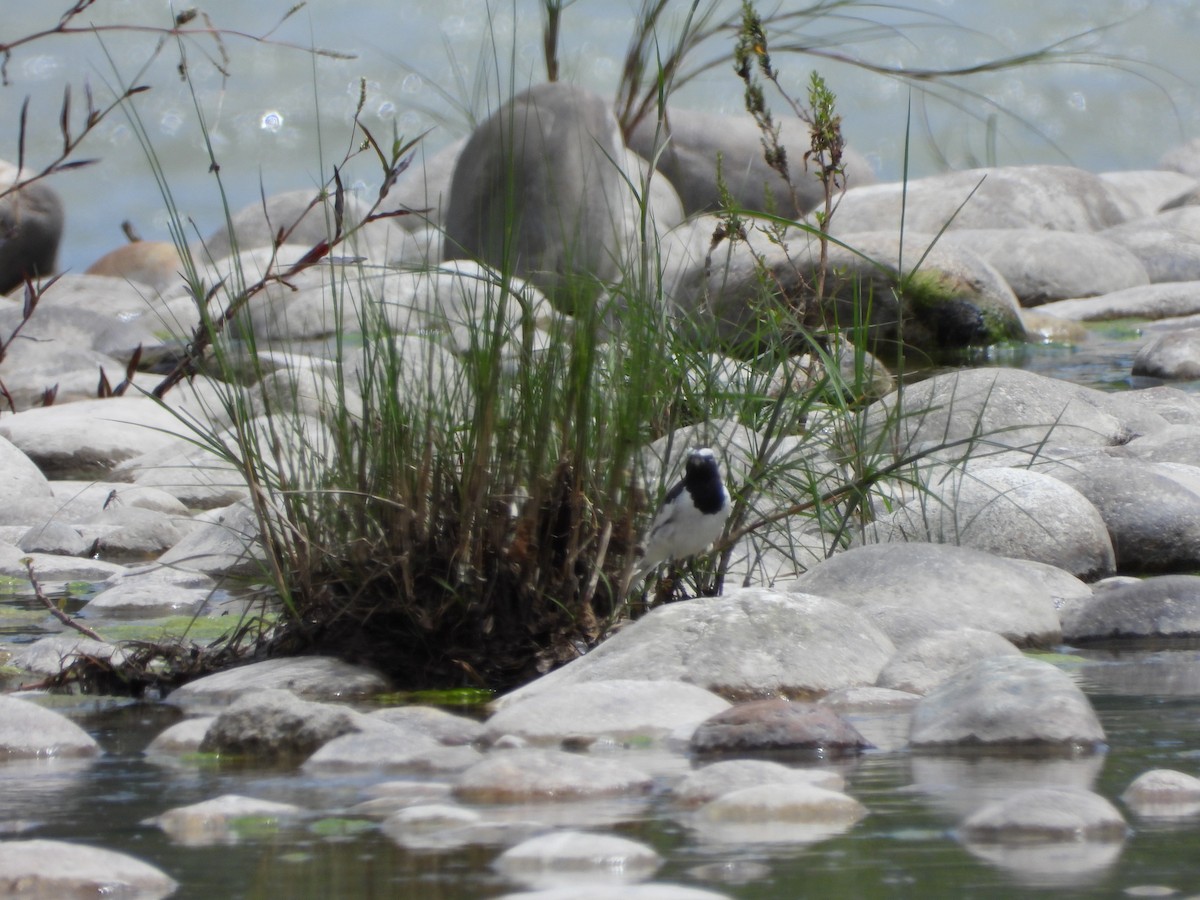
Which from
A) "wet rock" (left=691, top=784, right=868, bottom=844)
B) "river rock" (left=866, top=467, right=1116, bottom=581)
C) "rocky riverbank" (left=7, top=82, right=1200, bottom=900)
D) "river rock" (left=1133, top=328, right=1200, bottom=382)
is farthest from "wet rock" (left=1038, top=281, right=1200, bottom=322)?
"wet rock" (left=691, top=784, right=868, bottom=844)

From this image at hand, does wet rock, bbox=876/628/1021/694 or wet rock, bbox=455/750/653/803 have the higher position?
wet rock, bbox=876/628/1021/694

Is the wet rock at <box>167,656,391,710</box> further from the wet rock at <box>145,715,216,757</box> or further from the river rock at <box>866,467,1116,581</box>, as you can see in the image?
the river rock at <box>866,467,1116,581</box>

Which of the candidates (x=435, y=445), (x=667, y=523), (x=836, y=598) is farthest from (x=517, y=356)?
(x=836, y=598)

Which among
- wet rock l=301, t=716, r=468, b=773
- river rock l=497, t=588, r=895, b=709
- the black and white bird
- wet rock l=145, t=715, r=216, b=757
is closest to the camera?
wet rock l=301, t=716, r=468, b=773

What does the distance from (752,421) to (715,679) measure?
4.01ft

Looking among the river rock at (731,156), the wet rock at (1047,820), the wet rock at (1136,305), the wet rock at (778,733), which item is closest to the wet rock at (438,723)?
the wet rock at (778,733)

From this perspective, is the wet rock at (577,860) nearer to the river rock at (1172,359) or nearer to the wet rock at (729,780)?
the wet rock at (729,780)

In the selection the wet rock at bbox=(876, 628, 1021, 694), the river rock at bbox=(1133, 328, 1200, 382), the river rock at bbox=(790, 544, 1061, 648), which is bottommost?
the wet rock at bbox=(876, 628, 1021, 694)

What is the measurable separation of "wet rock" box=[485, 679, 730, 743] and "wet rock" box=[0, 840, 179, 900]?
135 centimetres

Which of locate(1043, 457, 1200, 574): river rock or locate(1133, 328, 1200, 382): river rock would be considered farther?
locate(1133, 328, 1200, 382): river rock

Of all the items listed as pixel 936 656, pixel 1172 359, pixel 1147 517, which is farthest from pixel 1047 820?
pixel 1172 359

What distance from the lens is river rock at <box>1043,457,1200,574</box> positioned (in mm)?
6719

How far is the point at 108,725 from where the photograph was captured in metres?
4.07

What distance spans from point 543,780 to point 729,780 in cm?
33
